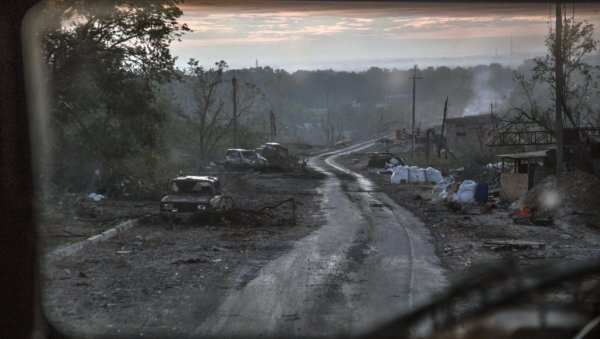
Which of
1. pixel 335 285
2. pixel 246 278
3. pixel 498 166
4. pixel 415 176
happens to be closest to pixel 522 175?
pixel 498 166

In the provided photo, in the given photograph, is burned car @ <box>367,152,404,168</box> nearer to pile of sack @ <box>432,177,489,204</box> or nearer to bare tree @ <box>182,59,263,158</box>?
bare tree @ <box>182,59,263,158</box>

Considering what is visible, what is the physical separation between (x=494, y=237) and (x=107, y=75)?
742 centimetres

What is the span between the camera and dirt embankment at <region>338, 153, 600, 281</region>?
8.38 meters

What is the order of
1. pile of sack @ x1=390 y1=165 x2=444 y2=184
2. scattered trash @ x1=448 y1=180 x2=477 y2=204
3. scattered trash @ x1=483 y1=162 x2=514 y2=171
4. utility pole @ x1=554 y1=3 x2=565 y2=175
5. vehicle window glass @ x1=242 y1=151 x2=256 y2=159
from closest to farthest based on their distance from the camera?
utility pole @ x1=554 y1=3 x2=565 y2=175 < scattered trash @ x1=448 y1=180 x2=477 y2=204 < scattered trash @ x1=483 y1=162 x2=514 y2=171 < pile of sack @ x1=390 y1=165 x2=444 y2=184 < vehicle window glass @ x1=242 y1=151 x2=256 y2=159

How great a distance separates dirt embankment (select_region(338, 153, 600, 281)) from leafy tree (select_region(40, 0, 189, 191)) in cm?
504

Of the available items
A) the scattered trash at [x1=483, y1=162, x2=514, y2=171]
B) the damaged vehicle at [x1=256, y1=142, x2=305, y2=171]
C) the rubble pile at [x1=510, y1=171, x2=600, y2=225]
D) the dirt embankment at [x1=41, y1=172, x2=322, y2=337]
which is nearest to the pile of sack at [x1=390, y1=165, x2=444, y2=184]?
the scattered trash at [x1=483, y1=162, x2=514, y2=171]

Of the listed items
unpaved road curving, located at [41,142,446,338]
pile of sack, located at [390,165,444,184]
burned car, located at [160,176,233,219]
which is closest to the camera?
unpaved road curving, located at [41,142,446,338]

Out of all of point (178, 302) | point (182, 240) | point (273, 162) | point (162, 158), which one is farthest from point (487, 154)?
point (178, 302)

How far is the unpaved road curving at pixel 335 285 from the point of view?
4867mm

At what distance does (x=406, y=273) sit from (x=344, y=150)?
148 feet

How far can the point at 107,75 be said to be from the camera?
11656 millimetres

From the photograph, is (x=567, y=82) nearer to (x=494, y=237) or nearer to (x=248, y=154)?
(x=494, y=237)

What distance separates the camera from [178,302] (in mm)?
6309

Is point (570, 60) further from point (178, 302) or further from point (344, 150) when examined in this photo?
point (344, 150)
